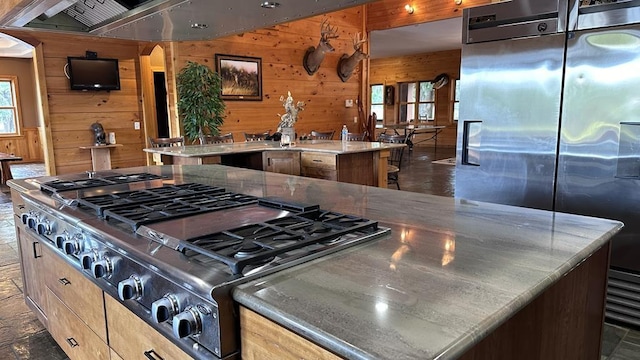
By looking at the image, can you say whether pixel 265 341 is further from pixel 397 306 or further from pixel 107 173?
pixel 107 173

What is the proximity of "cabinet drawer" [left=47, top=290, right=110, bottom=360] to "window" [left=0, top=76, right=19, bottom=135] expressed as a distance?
1089 cm

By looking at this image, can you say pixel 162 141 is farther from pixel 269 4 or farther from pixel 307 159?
pixel 269 4

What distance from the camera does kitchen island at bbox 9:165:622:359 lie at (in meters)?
0.71

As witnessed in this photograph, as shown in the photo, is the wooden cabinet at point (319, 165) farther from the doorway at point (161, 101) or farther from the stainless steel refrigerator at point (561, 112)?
the doorway at point (161, 101)

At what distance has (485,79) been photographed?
286 cm

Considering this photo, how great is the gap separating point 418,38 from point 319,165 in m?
7.12

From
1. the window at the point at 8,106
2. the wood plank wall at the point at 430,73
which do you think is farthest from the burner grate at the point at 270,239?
the window at the point at 8,106

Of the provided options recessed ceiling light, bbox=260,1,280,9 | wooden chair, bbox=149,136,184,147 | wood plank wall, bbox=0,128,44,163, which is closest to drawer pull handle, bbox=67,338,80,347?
recessed ceiling light, bbox=260,1,280,9

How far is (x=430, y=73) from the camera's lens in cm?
1292

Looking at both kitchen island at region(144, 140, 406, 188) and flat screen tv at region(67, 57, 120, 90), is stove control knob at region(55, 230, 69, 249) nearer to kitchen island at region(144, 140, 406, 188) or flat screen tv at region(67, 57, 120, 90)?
kitchen island at region(144, 140, 406, 188)

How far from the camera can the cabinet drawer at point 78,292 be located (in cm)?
143

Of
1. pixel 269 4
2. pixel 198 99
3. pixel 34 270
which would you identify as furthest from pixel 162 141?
pixel 269 4

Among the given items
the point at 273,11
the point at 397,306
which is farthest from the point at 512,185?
the point at 397,306

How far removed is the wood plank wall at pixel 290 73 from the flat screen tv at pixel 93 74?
3.03ft
